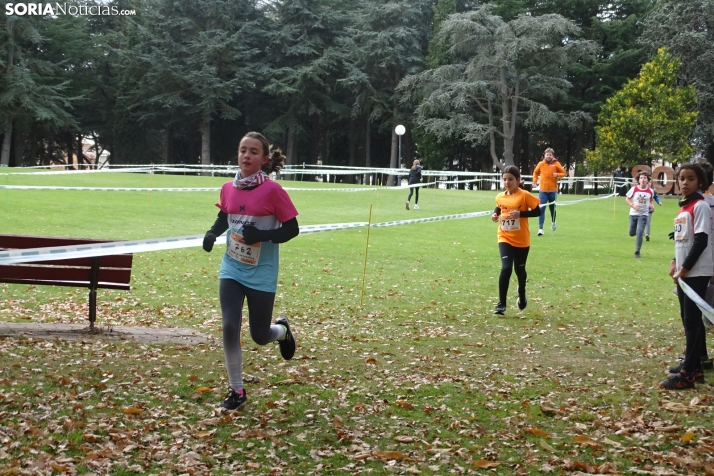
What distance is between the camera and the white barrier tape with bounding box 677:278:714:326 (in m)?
6.32

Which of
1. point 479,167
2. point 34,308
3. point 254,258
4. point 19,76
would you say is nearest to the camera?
point 254,258

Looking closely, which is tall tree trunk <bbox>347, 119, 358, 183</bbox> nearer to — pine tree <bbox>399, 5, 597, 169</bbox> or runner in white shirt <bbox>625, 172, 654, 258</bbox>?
pine tree <bbox>399, 5, 597, 169</bbox>

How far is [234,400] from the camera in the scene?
5848 mm

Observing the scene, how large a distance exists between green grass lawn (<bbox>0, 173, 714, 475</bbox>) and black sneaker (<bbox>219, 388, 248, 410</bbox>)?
72 mm

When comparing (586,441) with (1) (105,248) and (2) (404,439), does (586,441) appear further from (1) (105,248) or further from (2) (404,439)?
(1) (105,248)

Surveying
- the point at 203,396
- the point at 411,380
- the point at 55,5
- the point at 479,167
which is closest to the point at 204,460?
the point at 203,396

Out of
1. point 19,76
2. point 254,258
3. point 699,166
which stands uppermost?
point 19,76

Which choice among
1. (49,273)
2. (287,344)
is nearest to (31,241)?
(49,273)

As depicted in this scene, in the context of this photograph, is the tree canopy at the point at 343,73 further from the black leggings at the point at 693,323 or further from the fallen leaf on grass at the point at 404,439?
the fallen leaf on grass at the point at 404,439

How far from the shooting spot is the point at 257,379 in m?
6.76

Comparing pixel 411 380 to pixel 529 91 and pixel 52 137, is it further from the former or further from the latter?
pixel 52 137

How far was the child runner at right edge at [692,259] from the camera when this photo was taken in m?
6.59

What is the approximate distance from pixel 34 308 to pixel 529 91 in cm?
4718

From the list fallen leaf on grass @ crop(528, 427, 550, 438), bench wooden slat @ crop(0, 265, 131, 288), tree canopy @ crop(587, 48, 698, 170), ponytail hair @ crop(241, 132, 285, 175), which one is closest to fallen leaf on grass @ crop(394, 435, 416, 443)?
fallen leaf on grass @ crop(528, 427, 550, 438)
